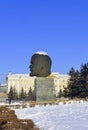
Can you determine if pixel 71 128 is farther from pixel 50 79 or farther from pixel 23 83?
pixel 23 83

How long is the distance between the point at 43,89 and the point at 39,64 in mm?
1891

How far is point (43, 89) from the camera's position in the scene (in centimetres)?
2769

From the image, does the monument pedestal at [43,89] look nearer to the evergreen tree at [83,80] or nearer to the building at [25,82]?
the evergreen tree at [83,80]

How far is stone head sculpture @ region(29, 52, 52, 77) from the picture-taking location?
2833 cm

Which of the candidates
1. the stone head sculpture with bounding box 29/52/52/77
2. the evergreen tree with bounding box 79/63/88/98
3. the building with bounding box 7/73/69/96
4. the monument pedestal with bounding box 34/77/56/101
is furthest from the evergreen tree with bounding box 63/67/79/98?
the building with bounding box 7/73/69/96

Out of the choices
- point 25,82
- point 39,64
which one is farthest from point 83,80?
point 25,82

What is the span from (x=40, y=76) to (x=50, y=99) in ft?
5.81

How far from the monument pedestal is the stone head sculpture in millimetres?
752

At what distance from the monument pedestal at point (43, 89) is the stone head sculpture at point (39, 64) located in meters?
0.75

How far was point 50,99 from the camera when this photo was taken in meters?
27.8

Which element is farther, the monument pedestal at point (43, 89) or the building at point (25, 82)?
the building at point (25, 82)

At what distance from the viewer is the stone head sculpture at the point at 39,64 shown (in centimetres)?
2833

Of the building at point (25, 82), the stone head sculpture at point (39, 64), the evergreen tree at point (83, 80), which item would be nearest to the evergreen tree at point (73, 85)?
the evergreen tree at point (83, 80)

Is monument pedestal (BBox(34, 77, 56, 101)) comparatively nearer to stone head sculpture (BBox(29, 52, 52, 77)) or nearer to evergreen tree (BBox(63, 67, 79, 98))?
stone head sculpture (BBox(29, 52, 52, 77))
